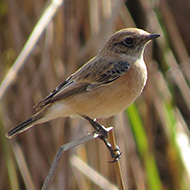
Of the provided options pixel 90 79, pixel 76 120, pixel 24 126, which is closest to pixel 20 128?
pixel 24 126

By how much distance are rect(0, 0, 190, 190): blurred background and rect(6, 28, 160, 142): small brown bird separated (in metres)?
0.47

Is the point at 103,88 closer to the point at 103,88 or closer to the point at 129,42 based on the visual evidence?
the point at 103,88

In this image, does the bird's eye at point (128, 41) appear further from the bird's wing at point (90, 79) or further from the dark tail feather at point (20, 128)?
the dark tail feather at point (20, 128)

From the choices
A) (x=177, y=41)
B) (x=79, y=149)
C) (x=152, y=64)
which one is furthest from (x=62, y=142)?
(x=177, y=41)

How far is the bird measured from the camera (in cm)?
275

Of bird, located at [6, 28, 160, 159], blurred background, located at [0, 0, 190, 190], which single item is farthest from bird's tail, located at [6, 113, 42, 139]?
blurred background, located at [0, 0, 190, 190]

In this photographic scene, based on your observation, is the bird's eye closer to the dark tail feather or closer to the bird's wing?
the bird's wing

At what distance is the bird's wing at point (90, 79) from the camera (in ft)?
9.36

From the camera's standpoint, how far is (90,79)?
9.63 feet

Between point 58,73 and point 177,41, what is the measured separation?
1108 mm

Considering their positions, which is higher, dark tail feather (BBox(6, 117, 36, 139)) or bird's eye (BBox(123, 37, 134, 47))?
bird's eye (BBox(123, 37, 134, 47))

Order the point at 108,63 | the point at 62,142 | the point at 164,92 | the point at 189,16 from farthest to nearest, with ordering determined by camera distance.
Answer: the point at 189,16, the point at 164,92, the point at 62,142, the point at 108,63

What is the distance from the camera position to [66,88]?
2.89 metres

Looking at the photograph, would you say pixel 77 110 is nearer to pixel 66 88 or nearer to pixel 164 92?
pixel 66 88
